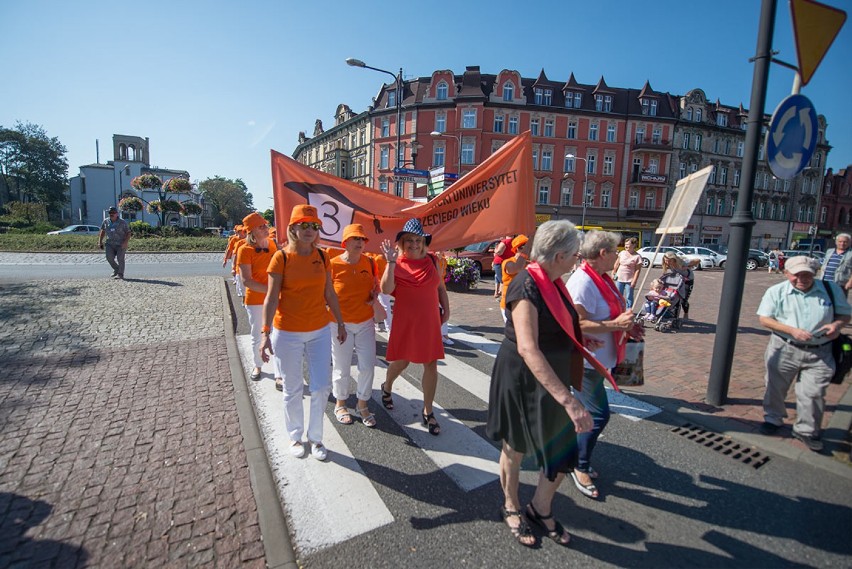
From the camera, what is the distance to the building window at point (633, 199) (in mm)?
44928

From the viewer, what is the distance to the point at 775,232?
4981 centimetres

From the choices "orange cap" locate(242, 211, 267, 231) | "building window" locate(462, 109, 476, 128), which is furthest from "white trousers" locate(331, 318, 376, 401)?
"building window" locate(462, 109, 476, 128)

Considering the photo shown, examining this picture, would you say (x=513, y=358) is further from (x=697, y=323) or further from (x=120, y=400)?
(x=697, y=323)

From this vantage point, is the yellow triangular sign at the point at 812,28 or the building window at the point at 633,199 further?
the building window at the point at 633,199

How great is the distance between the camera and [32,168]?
196ft

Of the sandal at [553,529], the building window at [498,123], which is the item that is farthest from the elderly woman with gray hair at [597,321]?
the building window at [498,123]

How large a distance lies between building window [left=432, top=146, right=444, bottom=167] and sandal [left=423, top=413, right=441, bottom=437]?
4130 centimetres

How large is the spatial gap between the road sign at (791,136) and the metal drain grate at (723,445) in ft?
8.35

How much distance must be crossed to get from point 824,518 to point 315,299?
13.3 ft

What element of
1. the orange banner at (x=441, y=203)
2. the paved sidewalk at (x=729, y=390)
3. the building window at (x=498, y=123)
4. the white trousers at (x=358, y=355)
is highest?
the building window at (x=498, y=123)

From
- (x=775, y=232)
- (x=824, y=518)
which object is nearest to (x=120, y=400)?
(x=824, y=518)

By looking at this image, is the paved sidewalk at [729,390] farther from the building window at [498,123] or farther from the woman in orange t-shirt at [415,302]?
the building window at [498,123]

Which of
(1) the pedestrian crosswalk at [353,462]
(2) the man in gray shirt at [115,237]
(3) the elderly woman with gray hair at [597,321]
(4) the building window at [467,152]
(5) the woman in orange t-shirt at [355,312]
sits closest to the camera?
(1) the pedestrian crosswalk at [353,462]

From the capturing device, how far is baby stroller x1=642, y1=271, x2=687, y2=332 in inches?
332
